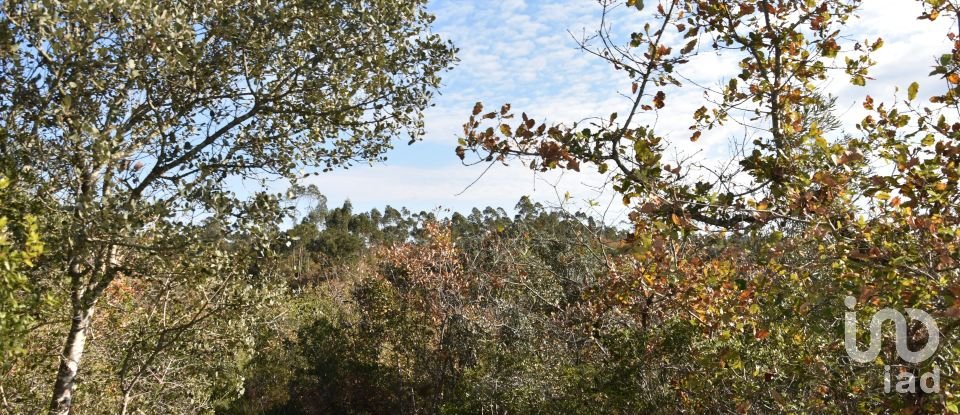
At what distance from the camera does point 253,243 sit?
496cm

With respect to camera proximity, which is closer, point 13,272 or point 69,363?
point 13,272

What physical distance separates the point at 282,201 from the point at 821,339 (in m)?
4.20

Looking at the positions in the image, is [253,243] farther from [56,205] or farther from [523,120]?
[523,120]

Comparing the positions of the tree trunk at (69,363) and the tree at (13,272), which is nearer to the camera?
the tree at (13,272)

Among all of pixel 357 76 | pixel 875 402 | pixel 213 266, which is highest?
pixel 357 76

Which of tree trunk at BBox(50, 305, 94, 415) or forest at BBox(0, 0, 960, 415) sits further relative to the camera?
tree trunk at BBox(50, 305, 94, 415)

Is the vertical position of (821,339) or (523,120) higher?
(523,120)

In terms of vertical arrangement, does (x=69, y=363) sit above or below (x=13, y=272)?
below

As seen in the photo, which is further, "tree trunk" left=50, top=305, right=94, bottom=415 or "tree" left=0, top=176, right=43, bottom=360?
"tree trunk" left=50, top=305, right=94, bottom=415

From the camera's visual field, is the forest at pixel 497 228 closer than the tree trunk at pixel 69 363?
Yes

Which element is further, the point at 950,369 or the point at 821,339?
the point at 821,339

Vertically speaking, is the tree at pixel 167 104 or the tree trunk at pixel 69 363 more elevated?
the tree at pixel 167 104

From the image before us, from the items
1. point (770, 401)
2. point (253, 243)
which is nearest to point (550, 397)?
point (770, 401)

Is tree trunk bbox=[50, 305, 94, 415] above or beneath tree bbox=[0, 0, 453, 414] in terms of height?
beneath
